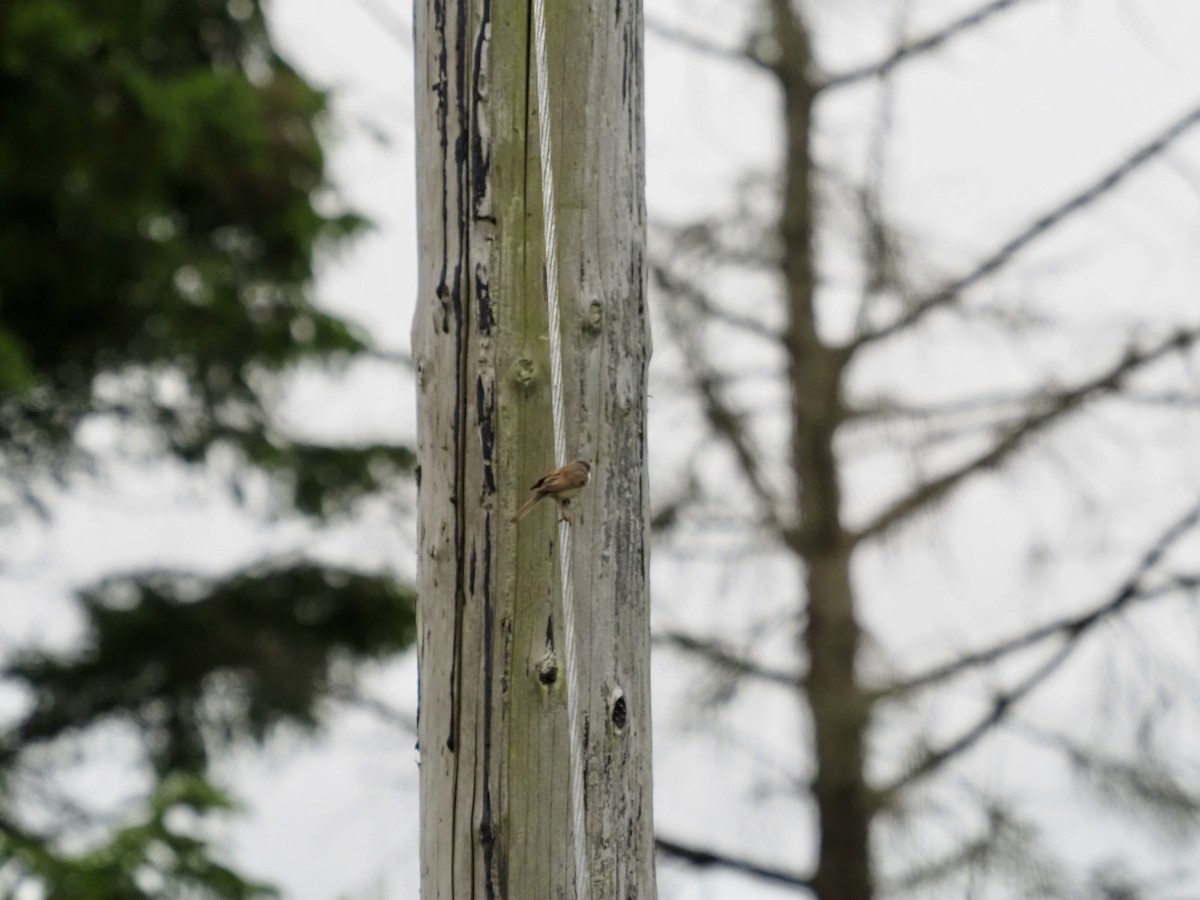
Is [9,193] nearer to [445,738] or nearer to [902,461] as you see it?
[902,461]

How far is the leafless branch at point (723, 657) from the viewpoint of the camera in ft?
21.2

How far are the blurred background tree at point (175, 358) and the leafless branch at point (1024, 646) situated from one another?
3010mm

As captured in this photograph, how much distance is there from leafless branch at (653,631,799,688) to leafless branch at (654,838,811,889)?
0.84 metres

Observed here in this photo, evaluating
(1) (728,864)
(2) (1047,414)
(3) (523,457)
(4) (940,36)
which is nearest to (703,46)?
(4) (940,36)

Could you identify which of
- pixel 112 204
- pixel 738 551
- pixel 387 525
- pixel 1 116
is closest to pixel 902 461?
pixel 738 551

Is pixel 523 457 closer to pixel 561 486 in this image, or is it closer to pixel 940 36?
pixel 561 486

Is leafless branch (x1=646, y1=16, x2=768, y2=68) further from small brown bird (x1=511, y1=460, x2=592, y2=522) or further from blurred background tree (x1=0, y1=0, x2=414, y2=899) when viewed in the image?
small brown bird (x1=511, y1=460, x2=592, y2=522)

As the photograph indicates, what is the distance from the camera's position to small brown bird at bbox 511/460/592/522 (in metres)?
1.95

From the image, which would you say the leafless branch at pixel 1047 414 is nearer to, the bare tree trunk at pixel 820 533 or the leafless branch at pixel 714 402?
the bare tree trunk at pixel 820 533

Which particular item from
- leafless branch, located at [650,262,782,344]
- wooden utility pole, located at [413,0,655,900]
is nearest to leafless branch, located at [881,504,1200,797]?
leafless branch, located at [650,262,782,344]

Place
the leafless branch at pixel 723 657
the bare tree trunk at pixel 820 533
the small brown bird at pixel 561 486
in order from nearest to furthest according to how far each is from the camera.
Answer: the small brown bird at pixel 561 486 < the bare tree trunk at pixel 820 533 < the leafless branch at pixel 723 657

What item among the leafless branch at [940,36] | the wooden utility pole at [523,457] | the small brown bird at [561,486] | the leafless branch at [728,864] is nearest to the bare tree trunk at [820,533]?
the leafless branch at [728,864]

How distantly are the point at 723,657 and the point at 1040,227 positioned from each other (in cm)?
247

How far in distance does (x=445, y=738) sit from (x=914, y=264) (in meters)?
4.80
